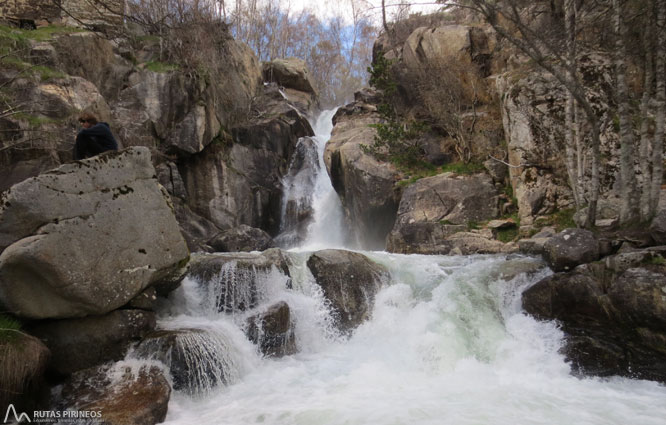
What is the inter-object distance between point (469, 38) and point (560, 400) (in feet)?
56.2

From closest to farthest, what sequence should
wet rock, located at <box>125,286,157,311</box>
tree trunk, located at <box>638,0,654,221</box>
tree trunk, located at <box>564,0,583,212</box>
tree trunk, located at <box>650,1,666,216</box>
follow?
wet rock, located at <box>125,286,157,311</box>, tree trunk, located at <box>650,1,666,216</box>, tree trunk, located at <box>638,0,654,221</box>, tree trunk, located at <box>564,0,583,212</box>

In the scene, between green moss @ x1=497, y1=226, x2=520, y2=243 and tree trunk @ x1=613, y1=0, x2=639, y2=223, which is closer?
tree trunk @ x1=613, y1=0, x2=639, y2=223

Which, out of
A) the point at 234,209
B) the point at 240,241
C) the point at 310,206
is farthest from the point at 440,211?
the point at 234,209

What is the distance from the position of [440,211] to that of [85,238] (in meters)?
11.2

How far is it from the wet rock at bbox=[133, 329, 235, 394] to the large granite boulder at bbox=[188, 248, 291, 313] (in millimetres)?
1471

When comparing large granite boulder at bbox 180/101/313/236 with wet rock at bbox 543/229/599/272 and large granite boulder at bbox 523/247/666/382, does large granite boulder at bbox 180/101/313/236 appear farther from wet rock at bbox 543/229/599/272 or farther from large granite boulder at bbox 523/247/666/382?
large granite boulder at bbox 523/247/666/382

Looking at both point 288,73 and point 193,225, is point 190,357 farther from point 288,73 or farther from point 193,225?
point 288,73

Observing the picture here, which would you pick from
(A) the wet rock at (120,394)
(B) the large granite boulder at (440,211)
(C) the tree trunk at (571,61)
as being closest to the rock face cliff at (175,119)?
(A) the wet rock at (120,394)

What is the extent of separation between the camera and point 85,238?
5336 millimetres

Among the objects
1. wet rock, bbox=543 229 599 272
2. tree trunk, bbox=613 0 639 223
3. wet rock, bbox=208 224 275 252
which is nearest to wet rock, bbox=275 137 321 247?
wet rock, bbox=208 224 275 252

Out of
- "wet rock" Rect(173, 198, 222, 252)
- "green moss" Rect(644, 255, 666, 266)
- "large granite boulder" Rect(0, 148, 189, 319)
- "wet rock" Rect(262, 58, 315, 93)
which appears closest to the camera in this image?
"large granite boulder" Rect(0, 148, 189, 319)

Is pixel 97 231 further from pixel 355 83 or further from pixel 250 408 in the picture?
pixel 355 83

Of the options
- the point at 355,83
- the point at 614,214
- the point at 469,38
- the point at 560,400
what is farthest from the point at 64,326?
the point at 355,83

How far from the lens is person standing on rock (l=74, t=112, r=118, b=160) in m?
6.31
